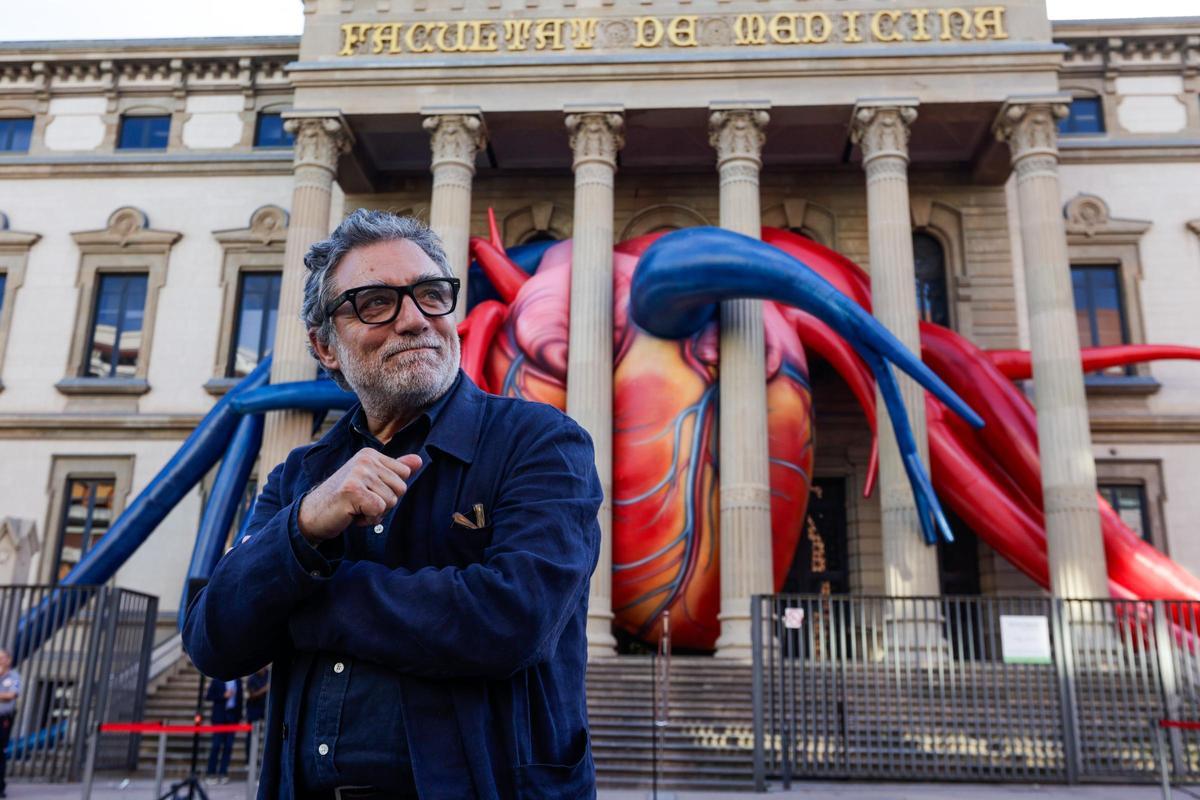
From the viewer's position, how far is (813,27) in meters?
21.2

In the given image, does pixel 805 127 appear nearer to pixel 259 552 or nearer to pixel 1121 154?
pixel 1121 154

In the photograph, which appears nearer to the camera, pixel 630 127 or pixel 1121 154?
pixel 630 127

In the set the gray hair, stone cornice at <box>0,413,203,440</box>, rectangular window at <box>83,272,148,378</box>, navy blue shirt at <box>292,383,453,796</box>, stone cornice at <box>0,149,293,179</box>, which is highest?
stone cornice at <box>0,149,293,179</box>

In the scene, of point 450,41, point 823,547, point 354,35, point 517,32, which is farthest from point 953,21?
point 354,35

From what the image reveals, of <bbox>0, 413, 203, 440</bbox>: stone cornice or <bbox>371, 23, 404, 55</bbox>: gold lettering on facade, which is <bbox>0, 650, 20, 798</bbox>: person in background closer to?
<bbox>0, 413, 203, 440</bbox>: stone cornice

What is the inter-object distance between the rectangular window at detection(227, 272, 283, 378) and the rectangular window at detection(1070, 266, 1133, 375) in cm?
1905

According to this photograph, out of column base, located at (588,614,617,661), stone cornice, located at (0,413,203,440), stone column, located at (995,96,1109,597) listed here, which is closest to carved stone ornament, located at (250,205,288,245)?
stone cornice, located at (0,413,203,440)

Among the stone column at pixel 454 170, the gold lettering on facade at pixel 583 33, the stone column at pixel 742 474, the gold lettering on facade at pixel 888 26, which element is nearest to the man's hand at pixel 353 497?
the stone column at pixel 742 474

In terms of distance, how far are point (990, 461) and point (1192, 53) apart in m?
12.6

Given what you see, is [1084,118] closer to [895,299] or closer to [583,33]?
[895,299]

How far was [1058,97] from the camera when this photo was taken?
66.1 feet

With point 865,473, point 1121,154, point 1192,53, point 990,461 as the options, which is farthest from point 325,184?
point 1192,53

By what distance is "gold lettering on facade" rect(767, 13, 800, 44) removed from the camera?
2112 cm

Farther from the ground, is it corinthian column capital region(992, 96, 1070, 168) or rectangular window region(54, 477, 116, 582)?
corinthian column capital region(992, 96, 1070, 168)
